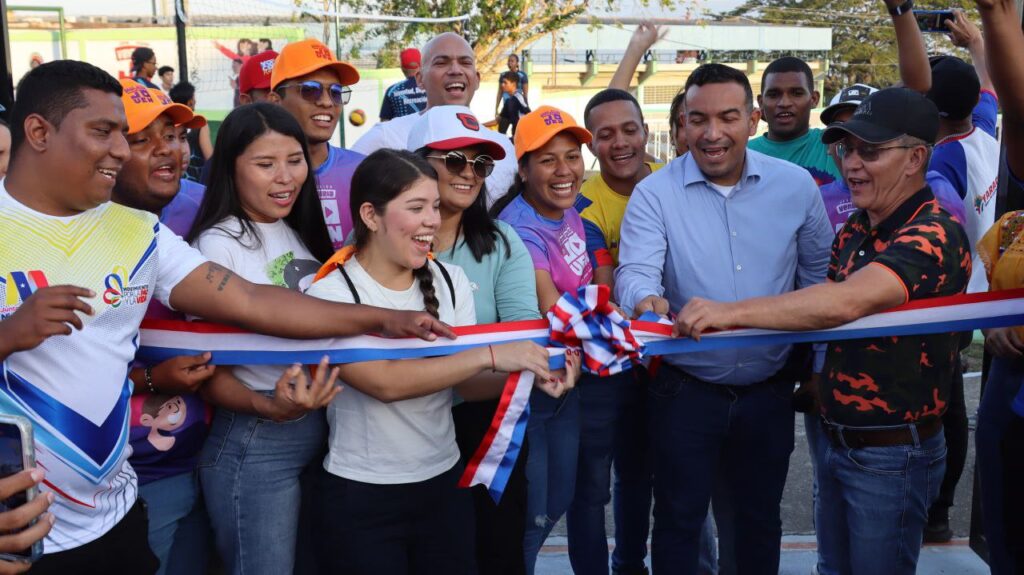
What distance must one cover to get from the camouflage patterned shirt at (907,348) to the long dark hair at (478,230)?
1.32m

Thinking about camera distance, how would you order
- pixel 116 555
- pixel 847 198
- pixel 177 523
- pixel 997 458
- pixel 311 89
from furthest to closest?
pixel 847 198 → pixel 311 89 → pixel 997 458 → pixel 177 523 → pixel 116 555

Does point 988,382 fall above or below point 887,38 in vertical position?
below

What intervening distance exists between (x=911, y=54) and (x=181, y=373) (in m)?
3.68

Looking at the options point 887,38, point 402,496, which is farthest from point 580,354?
point 887,38

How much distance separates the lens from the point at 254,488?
2967 millimetres

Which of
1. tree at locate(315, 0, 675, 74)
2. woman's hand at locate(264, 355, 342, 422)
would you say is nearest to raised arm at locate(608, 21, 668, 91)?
woman's hand at locate(264, 355, 342, 422)

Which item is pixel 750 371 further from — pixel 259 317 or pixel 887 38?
pixel 887 38

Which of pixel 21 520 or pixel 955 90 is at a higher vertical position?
pixel 955 90

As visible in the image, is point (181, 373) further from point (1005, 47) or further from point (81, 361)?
point (1005, 47)

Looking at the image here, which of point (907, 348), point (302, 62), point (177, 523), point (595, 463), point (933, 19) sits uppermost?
point (933, 19)

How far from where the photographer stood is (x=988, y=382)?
3.70 meters

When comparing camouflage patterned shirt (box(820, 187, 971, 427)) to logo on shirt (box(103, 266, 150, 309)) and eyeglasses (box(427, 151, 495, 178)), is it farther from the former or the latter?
logo on shirt (box(103, 266, 150, 309))

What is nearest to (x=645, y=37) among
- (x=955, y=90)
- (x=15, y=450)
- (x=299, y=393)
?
(x=955, y=90)

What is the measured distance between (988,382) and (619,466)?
1.64 m
